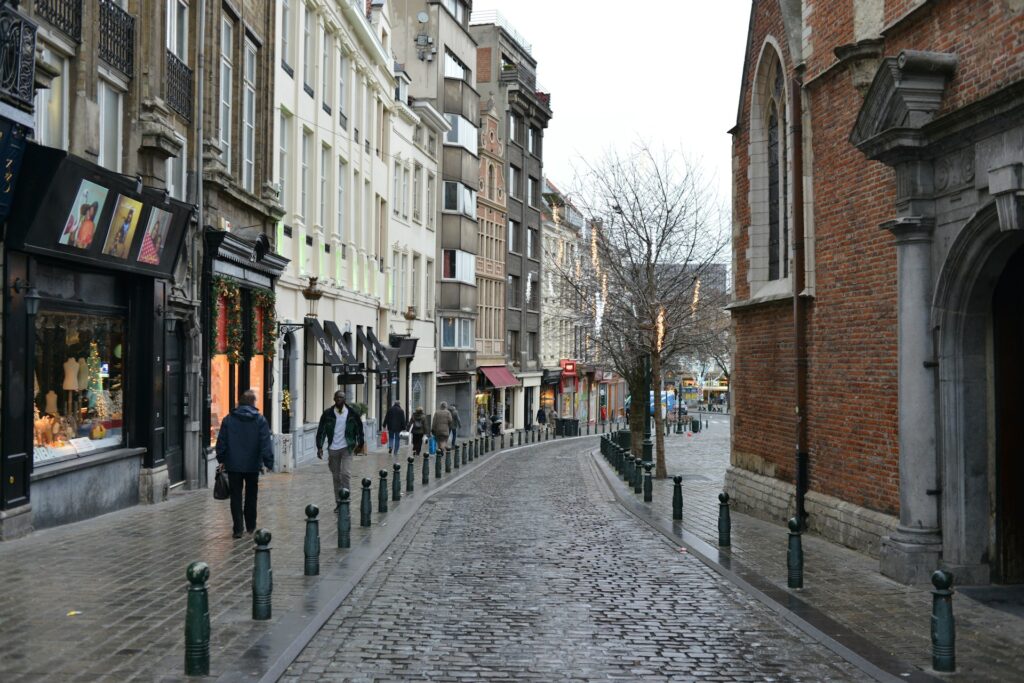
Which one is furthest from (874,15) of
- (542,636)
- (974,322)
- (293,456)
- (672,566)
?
(293,456)

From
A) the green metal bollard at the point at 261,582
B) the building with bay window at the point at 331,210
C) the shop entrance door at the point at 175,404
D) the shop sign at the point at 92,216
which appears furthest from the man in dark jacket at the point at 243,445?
the building with bay window at the point at 331,210

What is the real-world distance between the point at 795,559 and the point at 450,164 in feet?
131

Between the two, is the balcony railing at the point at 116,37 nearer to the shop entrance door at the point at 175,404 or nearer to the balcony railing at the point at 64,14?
the balcony railing at the point at 64,14

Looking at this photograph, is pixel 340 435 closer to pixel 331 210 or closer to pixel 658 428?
pixel 658 428

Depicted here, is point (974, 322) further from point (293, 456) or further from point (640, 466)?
point (293, 456)

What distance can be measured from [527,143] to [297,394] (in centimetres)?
3868

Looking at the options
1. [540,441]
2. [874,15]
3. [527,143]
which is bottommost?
[540,441]

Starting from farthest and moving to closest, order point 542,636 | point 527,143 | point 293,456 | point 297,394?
point 527,143 → point 297,394 → point 293,456 → point 542,636

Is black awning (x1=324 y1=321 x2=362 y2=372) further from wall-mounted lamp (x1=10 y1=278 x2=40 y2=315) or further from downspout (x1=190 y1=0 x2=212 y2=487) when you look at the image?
wall-mounted lamp (x1=10 y1=278 x2=40 y2=315)

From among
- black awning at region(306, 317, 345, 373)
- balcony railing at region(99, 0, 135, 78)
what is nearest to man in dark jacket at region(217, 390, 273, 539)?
balcony railing at region(99, 0, 135, 78)

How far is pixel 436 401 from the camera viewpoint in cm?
4922

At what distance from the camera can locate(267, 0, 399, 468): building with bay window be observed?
89.1 ft

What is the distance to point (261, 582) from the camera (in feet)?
28.8

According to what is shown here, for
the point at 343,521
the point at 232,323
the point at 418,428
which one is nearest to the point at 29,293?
the point at 343,521
